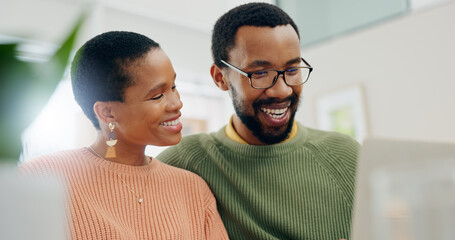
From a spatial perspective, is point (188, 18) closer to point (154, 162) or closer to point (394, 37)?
point (394, 37)

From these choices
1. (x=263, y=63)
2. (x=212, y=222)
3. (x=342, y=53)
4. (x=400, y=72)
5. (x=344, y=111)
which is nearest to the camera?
(x=212, y=222)

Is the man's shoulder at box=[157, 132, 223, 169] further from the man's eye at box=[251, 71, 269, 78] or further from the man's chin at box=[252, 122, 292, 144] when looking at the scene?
the man's eye at box=[251, 71, 269, 78]

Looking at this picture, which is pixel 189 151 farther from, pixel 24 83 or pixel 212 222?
pixel 24 83

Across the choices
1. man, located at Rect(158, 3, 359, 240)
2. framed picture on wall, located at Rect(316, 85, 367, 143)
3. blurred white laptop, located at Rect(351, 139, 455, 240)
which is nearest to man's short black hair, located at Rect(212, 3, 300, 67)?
man, located at Rect(158, 3, 359, 240)

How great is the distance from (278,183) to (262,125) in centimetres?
18

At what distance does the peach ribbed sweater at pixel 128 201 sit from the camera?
98cm

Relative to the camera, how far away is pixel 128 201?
42.2 inches

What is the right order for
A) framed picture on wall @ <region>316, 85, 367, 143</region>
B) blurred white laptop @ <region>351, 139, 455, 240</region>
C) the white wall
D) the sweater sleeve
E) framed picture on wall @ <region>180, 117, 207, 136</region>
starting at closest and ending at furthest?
blurred white laptop @ <region>351, 139, 455, 240</region> < the sweater sleeve < the white wall < framed picture on wall @ <region>316, 85, 367, 143</region> < framed picture on wall @ <region>180, 117, 207, 136</region>

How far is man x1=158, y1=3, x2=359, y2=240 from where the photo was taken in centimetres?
131

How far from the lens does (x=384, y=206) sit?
21.1 inches

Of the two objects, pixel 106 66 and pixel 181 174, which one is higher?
pixel 106 66

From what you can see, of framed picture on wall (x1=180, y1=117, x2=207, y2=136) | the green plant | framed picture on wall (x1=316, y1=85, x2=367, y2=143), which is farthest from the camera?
framed picture on wall (x1=180, y1=117, x2=207, y2=136)

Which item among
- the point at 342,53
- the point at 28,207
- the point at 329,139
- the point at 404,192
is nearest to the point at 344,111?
the point at 342,53

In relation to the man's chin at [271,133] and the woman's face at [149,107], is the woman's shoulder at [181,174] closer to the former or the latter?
the woman's face at [149,107]
